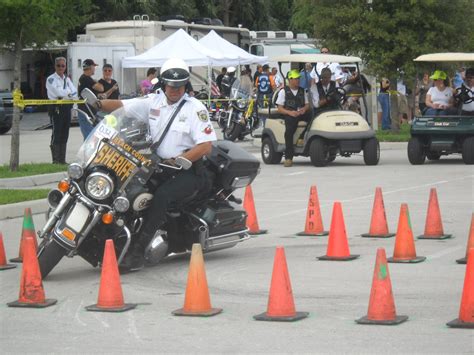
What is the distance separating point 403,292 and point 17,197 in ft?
25.2

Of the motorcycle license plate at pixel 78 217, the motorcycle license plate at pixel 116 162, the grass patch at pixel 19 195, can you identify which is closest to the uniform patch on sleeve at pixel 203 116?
the motorcycle license plate at pixel 116 162

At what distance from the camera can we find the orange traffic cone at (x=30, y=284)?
9164 mm

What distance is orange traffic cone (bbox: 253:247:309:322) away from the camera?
333 inches

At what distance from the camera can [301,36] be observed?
4950cm

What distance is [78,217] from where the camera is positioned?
1010 centimetres

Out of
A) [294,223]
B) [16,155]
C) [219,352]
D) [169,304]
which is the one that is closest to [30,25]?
[16,155]

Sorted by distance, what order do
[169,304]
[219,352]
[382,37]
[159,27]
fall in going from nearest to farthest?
1. [219,352]
2. [169,304]
3. [382,37]
4. [159,27]

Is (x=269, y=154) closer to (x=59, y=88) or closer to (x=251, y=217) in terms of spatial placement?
(x=59, y=88)

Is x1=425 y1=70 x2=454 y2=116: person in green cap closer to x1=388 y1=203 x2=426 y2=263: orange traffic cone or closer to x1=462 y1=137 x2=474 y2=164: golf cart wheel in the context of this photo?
x1=462 y1=137 x2=474 y2=164: golf cart wheel

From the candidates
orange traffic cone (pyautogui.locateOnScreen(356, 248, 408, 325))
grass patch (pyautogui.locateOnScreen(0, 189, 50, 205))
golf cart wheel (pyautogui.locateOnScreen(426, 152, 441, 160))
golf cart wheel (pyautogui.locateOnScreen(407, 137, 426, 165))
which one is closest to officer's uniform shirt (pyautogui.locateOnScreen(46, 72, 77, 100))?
grass patch (pyautogui.locateOnScreen(0, 189, 50, 205))

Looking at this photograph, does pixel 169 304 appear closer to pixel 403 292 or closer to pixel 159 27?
pixel 403 292

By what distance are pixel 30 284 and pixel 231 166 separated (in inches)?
107

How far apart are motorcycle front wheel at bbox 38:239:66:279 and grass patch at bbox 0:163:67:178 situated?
28.9 ft

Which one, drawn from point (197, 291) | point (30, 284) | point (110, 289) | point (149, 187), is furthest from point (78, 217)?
point (197, 291)
